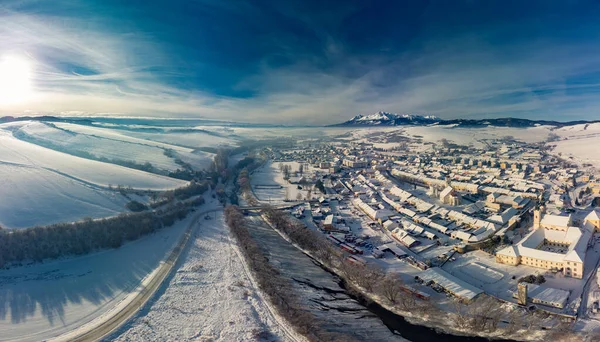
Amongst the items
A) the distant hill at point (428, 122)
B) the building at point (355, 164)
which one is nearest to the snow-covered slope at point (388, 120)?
the distant hill at point (428, 122)

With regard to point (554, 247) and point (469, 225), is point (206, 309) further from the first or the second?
point (554, 247)

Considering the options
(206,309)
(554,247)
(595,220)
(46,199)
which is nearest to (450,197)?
(595,220)

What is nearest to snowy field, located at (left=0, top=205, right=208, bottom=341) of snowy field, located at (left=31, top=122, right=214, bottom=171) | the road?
the road

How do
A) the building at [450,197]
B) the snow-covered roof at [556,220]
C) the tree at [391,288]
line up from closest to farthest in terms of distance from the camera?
the tree at [391,288] < the snow-covered roof at [556,220] < the building at [450,197]

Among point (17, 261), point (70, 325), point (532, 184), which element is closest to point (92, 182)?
point (17, 261)

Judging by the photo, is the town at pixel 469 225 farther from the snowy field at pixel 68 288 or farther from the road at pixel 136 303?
the snowy field at pixel 68 288

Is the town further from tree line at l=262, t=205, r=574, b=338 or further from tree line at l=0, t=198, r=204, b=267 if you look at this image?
tree line at l=0, t=198, r=204, b=267

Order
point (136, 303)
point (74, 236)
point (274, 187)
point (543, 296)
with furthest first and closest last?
point (274, 187) → point (74, 236) → point (136, 303) → point (543, 296)
